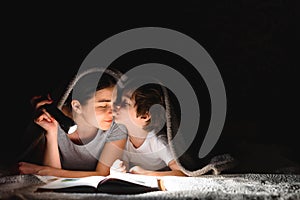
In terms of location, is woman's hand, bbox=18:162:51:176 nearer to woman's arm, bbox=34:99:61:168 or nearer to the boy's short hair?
woman's arm, bbox=34:99:61:168

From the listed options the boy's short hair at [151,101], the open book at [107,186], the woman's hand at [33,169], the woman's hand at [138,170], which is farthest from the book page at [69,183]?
the boy's short hair at [151,101]

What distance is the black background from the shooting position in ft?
5.58

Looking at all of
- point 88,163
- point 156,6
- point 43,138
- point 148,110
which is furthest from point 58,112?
point 156,6

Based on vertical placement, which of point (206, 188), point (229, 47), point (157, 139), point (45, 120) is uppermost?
point (229, 47)

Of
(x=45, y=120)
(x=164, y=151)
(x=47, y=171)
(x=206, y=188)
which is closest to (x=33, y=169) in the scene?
(x=47, y=171)

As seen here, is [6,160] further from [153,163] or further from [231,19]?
[231,19]

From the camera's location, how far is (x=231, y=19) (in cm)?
175

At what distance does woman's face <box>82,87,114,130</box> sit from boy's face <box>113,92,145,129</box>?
0.03 meters

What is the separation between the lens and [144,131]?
1.66m

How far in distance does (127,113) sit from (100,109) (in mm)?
105

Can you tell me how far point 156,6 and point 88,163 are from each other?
27.3 inches

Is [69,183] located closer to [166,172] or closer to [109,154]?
[109,154]

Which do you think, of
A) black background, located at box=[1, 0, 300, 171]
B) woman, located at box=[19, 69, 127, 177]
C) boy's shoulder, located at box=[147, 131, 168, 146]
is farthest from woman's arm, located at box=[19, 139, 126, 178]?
black background, located at box=[1, 0, 300, 171]

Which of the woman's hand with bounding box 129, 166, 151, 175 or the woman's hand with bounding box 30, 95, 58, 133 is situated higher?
the woman's hand with bounding box 30, 95, 58, 133
